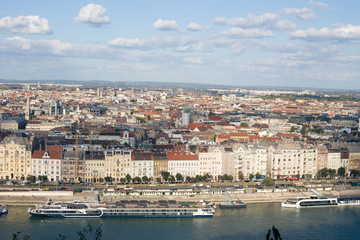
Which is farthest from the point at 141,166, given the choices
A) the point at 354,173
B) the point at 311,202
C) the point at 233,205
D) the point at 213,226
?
the point at 354,173

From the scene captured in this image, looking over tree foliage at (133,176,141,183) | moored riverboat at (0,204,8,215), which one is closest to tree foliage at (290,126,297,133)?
tree foliage at (133,176,141,183)

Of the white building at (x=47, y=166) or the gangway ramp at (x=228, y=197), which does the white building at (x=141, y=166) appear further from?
the gangway ramp at (x=228, y=197)

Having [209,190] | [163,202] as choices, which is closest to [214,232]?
[163,202]

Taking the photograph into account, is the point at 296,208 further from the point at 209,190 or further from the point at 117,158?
the point at 117,158

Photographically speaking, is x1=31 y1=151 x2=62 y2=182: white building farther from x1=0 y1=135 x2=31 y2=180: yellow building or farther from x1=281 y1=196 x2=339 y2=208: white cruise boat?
x1=281 y1=196 x2=339 y2=208: white cruise boat

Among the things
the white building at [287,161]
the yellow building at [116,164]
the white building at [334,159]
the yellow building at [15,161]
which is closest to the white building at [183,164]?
the yellow building at [116,164]
